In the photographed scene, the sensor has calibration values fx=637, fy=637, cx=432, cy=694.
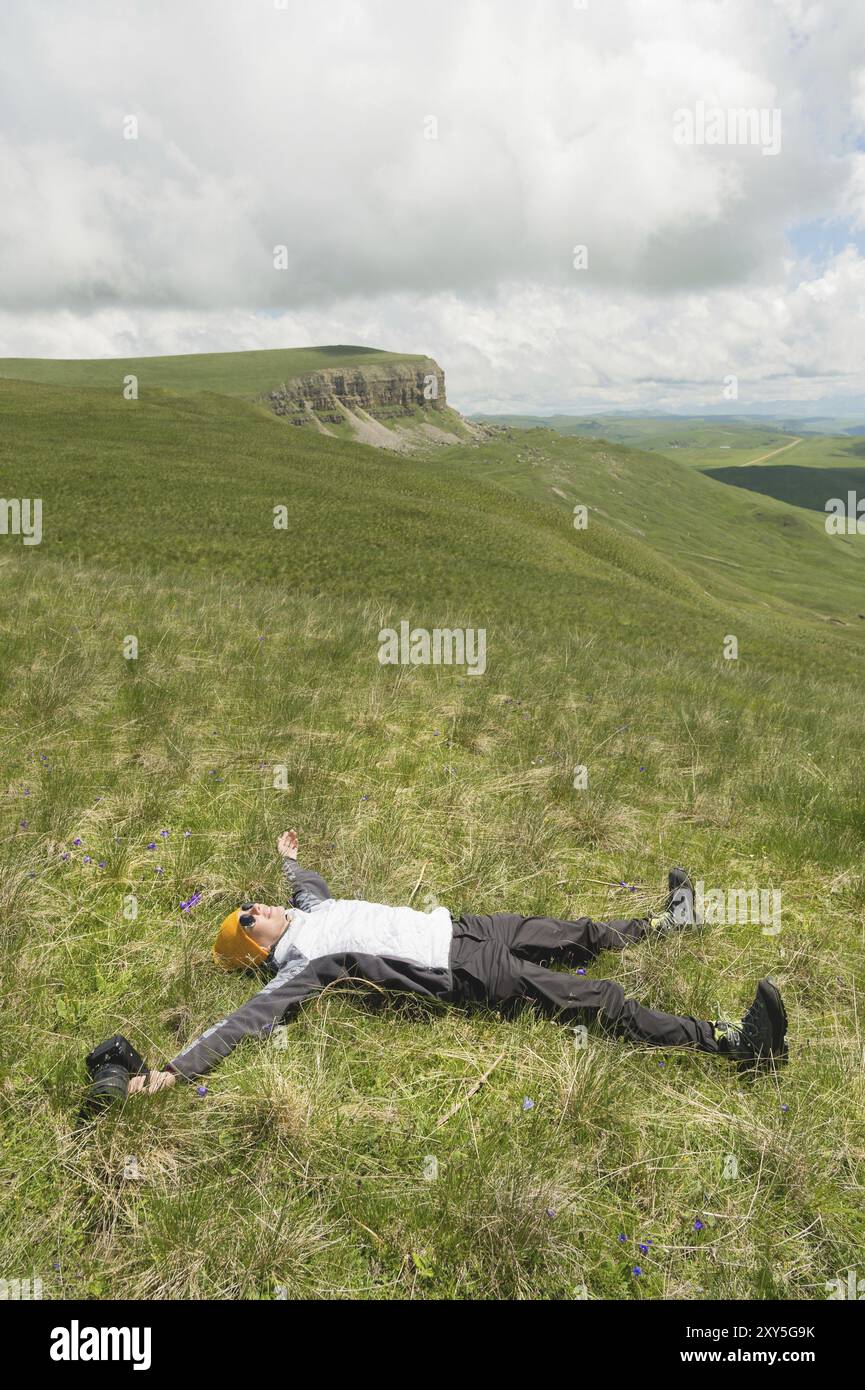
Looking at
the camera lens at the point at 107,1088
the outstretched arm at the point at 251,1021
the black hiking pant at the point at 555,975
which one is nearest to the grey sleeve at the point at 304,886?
the outstretched arm at the point at 251,1021

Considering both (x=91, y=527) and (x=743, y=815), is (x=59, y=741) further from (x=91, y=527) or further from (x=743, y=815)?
(x=91, y=527)

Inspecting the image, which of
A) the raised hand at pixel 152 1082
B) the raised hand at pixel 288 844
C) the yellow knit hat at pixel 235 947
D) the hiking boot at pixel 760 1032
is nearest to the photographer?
the raised hand at pixel 152 1082

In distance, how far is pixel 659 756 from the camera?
7.26 meters

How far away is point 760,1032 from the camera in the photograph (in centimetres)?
338

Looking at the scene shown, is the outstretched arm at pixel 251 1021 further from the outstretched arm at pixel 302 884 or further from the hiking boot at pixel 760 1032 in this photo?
the hiking boot at pixel 760 1032

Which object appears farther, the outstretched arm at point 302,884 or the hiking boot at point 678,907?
the hiking boot at point 678,907

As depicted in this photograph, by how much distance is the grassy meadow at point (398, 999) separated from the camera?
2482 millimetres

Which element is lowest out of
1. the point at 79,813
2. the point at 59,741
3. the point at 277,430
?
the point at 79,813

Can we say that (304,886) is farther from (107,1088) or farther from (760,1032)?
(760,1032)

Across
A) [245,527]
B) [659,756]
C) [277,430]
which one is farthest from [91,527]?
[277,430]

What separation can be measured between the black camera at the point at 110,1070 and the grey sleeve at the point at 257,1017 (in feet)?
0.62

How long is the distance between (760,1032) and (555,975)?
1098mm

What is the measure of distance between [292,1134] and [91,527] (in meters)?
28.2
